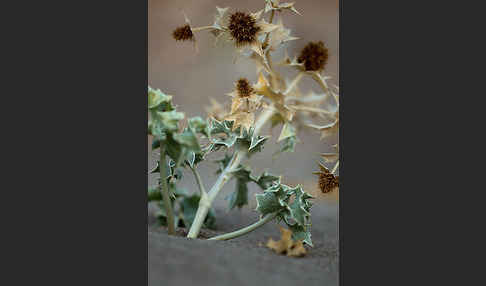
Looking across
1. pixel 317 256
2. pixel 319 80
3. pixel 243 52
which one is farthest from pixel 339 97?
pixel 317 256

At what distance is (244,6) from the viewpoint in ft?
5.14

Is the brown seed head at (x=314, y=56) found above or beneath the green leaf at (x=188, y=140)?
above

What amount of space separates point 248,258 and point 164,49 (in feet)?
1.94

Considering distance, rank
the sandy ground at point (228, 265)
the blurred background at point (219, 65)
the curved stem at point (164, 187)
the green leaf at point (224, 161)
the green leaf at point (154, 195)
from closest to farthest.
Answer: the sandy ground at point (228, 265) → the curved stem at point (164, 187) → the blurred background at point (219, 65) → the green leaf at point (224, 161) → the green leaf at point (154, 195)

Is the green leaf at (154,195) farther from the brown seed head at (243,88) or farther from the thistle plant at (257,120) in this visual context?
the brown seed head at (243,88)

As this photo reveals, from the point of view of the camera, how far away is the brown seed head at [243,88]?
161 cm

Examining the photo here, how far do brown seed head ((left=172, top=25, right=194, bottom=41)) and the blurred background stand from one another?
13 millimetres

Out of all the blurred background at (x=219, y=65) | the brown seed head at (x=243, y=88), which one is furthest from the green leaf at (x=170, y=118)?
the brown seed head at (x=243, y=88)

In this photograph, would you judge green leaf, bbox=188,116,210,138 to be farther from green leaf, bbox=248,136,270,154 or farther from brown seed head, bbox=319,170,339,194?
brown seed head, bbox=319,170,339,194

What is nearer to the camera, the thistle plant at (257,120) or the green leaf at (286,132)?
the thistle plant at (257,120)

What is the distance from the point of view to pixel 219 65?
1669 millimetres

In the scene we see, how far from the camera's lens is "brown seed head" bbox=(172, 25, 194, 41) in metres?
1.57

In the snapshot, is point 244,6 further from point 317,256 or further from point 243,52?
point 317,256

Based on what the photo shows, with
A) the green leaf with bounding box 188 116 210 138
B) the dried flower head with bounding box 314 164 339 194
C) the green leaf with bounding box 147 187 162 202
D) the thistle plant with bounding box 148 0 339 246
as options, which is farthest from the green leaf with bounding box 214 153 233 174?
the green leaf with bounding box 188 116 210 138
